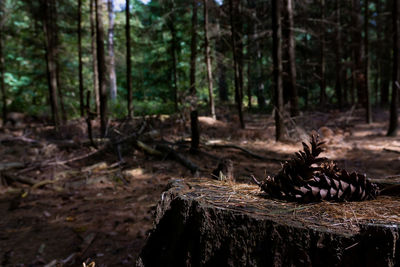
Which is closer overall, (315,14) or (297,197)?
(297,197)

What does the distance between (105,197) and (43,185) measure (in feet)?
6.08

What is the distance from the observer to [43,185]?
6.91m

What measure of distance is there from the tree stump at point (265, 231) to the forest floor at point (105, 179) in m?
0.99

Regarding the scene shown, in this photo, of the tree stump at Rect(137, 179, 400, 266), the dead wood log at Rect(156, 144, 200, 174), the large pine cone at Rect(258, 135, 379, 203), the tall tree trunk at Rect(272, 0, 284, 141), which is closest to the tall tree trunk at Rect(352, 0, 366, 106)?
the tall tree trunk at Rect(272, 0, 284, 141)

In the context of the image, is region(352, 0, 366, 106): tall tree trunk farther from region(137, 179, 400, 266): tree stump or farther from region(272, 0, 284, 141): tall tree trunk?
region(137, 179, 400, 266): tree stump

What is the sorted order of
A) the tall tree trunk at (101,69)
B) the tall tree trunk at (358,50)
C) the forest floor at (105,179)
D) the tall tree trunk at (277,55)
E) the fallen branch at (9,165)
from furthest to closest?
1. the tall tree trunk at (358,50)
2. the tall tree trunk at (101,69)
3. the tall tree trunk at (277,55)
4. the fallen branch at (9,165)
5. the forest floor at (105,179)

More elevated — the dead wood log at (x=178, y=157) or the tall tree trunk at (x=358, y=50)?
the tall tree trunk at (x=358, y=50)

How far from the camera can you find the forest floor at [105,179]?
4273mm

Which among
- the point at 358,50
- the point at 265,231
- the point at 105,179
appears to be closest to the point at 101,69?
the point at 105,179

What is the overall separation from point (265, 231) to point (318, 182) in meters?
0.58

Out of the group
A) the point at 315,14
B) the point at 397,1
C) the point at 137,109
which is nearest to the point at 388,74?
the point at 315,14

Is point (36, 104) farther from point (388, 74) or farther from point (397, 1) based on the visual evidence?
point (388, 74)

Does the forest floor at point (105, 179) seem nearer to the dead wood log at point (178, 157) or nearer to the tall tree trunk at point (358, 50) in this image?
the dead wood log at point (178, 157)

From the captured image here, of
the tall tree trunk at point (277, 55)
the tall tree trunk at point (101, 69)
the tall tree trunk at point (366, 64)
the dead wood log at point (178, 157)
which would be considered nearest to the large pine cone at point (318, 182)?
the dead wood log at point (178, 157)
